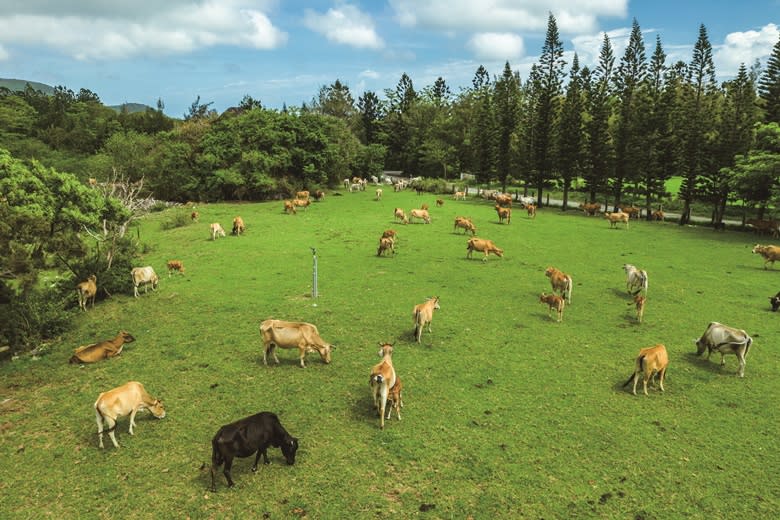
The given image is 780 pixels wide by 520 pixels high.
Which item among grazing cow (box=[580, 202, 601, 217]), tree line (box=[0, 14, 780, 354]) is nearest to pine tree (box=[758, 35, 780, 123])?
tree line (box=[0, 14, 780, 354])

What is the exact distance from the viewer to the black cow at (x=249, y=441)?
24.8 ft

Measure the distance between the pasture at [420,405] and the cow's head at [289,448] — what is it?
178mm

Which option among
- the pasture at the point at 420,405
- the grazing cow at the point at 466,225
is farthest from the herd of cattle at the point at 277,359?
the grazing cow at the point at 466,225

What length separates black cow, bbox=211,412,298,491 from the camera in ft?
24.8

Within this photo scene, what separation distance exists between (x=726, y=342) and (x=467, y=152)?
5802cm

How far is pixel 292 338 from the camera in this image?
11.7 metres

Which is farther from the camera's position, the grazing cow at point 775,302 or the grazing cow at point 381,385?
the grazing cow at point 775,302

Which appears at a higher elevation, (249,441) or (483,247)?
(483,247)

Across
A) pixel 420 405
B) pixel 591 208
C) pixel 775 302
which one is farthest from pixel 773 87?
pixel 420 405

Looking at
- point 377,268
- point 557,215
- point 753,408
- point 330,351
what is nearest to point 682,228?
point 557,215

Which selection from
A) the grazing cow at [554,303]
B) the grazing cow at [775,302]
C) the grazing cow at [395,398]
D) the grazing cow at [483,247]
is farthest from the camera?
the grazing cow at [483,247]

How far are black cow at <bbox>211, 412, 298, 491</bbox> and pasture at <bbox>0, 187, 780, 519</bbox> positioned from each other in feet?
1.01

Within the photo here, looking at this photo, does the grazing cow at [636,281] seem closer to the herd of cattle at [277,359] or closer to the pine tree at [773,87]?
the herd of cattle at [277,359]

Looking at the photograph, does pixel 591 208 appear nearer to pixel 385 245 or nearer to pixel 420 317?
pixel 385 245
